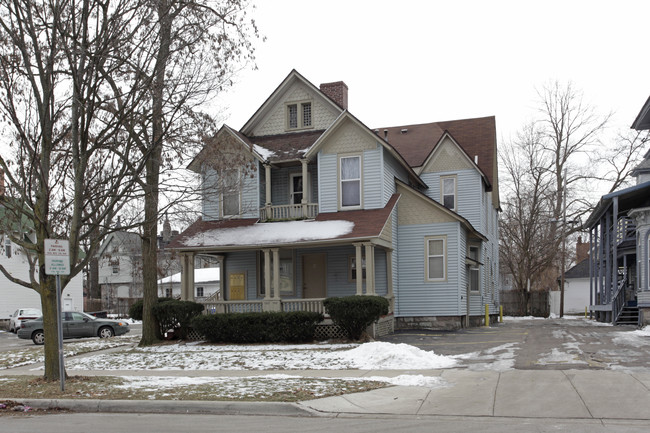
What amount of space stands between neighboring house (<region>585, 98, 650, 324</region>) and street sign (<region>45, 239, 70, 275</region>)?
2056 centimetres

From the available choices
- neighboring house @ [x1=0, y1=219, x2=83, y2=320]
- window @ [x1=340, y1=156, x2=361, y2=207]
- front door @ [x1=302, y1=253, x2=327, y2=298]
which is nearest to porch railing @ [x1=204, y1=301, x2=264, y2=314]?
front door @ [x1=302, y1=253, x2=327, y2=298]

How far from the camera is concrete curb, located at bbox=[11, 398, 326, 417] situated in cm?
991

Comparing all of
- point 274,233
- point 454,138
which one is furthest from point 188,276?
point 454,138

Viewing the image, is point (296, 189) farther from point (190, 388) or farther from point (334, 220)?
point (190, 388)

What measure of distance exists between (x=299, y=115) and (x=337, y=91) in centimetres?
249

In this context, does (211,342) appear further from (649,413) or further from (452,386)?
(649,413)

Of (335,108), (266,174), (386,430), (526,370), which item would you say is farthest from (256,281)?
(386,430)

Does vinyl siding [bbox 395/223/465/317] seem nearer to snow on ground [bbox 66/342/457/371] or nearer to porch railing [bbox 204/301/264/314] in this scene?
porch railing [bbox 204/301/264/314]

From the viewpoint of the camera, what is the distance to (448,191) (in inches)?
1129

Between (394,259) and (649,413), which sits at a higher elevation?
(394,259)

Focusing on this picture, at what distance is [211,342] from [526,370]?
11.3 meters

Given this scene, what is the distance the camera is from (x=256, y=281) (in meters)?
25.2

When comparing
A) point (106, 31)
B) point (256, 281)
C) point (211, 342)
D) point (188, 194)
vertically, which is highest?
point (106, 31)

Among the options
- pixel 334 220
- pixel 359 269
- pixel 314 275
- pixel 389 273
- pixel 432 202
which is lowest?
pixel 314 275
